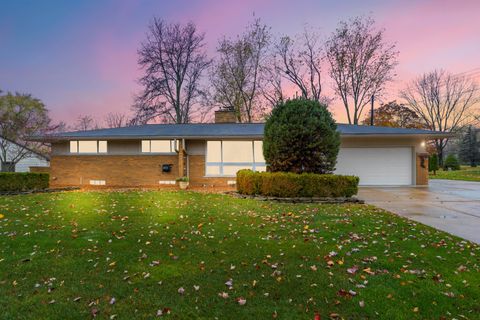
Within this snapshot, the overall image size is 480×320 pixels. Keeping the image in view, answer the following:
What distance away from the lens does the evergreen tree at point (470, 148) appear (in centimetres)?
4025

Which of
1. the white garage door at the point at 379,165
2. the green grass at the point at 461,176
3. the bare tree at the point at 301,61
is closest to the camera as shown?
the white garage door at the point at 379,165

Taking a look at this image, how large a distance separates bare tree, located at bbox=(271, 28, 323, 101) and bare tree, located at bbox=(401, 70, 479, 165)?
19.7 m

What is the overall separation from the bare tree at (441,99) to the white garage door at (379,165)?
29.3m

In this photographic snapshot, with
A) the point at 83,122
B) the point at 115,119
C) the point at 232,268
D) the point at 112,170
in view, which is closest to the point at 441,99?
the point at 112,170

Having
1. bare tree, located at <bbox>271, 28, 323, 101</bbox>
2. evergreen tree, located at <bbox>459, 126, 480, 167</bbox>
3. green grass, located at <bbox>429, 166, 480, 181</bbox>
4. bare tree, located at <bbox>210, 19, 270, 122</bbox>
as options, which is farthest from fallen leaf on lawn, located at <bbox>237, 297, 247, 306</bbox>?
evergreen tree, located at <bbox>459, 126, 480, 167</bbox>

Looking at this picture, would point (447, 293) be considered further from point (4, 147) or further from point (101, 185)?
point (4, 147)

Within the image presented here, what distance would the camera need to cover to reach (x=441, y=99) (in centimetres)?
3978

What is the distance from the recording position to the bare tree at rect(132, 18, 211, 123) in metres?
26.7

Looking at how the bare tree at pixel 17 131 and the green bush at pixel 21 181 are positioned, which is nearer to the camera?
the green bush at pixel 21 181

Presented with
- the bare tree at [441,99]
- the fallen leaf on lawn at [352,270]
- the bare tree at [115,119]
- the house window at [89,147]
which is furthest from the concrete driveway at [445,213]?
the bare tree at [115,119]

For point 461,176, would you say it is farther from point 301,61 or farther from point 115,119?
point 115,119

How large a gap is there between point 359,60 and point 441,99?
22.0 metres

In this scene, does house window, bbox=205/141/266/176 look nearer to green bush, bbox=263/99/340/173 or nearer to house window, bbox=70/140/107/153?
green bush, bbox=263/99/340/173

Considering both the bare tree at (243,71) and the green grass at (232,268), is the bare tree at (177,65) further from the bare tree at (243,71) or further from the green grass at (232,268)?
the green grass at (232,268)
